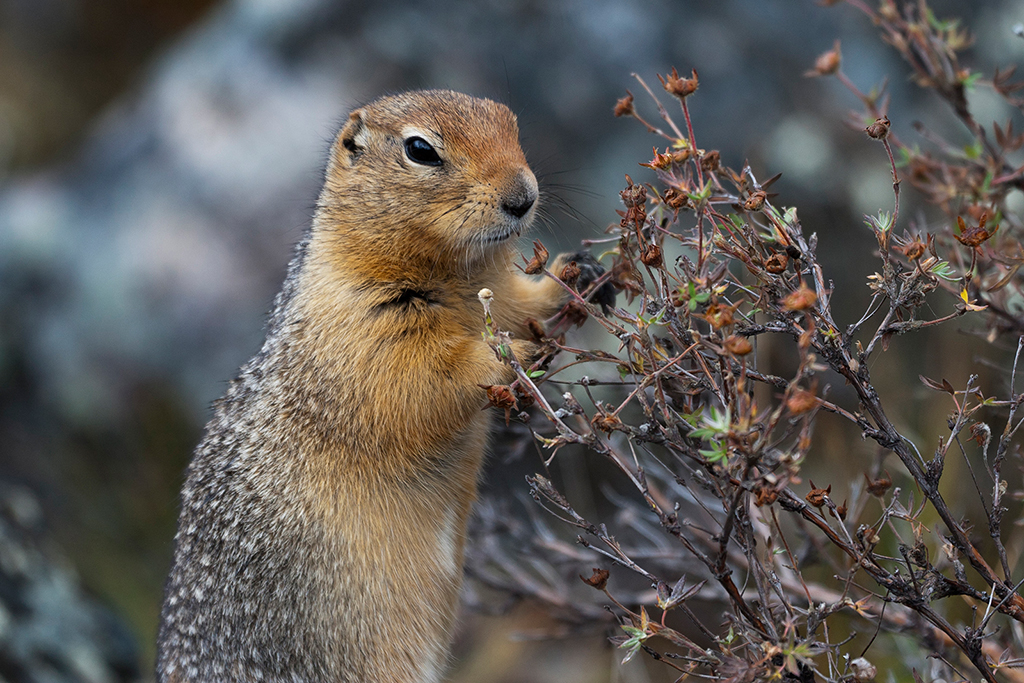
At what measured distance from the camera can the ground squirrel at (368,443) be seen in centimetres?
333

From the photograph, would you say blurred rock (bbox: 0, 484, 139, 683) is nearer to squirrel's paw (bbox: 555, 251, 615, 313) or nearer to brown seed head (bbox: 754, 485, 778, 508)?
squirrel's paw (bbox: 555, 251, 615, 313)

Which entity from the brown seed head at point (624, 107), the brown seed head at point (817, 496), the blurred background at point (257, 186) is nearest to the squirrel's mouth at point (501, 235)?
the brown seed head at point (624, 107)

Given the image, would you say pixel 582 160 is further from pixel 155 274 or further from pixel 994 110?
pixel 155 274

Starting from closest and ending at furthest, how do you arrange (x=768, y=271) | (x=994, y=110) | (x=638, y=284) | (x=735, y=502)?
(x=735, y=502) → (x=768, y=271) → (x=638, y=284) → (x=994, y=110)

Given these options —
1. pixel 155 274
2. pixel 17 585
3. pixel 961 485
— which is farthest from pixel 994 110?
pixel 17 585

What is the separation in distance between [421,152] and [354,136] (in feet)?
1.94

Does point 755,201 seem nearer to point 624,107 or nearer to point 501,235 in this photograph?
point 624,107

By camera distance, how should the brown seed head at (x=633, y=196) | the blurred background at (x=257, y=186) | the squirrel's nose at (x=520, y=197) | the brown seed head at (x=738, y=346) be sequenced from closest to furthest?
the brown seed head at (x=738, y=346) → the brown seed head at (x=633, y=196) → the squirrel's nose at (x=520, y=197) → the blurred background at (x=257, y=186)

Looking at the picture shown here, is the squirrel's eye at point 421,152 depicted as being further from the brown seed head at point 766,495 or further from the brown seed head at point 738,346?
the brown seed head at point 766,495

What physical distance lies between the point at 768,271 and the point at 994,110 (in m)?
4.46

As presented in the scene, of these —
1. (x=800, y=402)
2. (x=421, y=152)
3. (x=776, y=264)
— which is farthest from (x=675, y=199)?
(x=421, y=152)

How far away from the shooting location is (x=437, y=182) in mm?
3381

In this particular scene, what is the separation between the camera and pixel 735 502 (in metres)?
2.04

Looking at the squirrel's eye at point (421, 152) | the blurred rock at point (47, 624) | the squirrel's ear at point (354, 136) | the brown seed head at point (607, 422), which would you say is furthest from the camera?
the blurred rock at point (47, 624)
